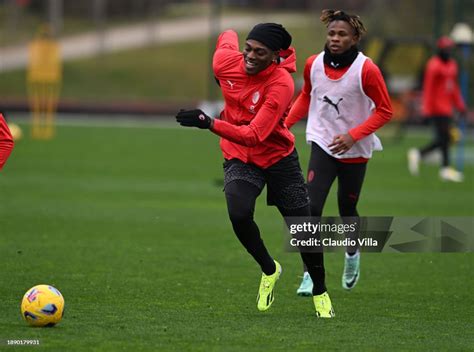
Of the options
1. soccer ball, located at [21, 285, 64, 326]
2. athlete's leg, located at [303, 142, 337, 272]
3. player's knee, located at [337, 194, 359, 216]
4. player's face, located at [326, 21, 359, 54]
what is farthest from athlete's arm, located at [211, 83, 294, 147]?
player's knee, located at [337, 194, 359, 216]

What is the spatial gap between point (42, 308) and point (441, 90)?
49.7 ft

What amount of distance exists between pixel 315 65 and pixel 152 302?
8.34 feet

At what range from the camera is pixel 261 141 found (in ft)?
27.8

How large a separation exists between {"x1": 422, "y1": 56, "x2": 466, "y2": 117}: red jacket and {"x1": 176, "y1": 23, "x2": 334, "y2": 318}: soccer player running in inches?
519

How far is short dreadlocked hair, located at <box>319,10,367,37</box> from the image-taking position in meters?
9.59

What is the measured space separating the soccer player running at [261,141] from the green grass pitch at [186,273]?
18.7 inches

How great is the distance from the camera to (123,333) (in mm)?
7836

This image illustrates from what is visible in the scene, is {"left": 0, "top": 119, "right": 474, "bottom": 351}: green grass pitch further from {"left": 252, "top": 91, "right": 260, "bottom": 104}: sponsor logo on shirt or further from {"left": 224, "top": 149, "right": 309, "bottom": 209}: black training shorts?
{"left": 252, "top": 91, "right": 260, "bottom": 104}: sponsor logo on shirt

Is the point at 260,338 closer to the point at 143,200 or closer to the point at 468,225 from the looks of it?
the point at 468,225

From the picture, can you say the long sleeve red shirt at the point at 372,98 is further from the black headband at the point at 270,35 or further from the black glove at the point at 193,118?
the black glove at the point at 193,118

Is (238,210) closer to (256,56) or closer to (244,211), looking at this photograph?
(244,211)

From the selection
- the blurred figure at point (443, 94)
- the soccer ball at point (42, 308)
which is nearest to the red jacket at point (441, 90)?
the blurred figure at point (443, 94)

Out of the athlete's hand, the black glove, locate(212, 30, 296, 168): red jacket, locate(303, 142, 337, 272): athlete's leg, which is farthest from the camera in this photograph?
locate(303, 142, 337, 272): athlete's leg

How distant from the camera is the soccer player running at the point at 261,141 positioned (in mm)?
8539
